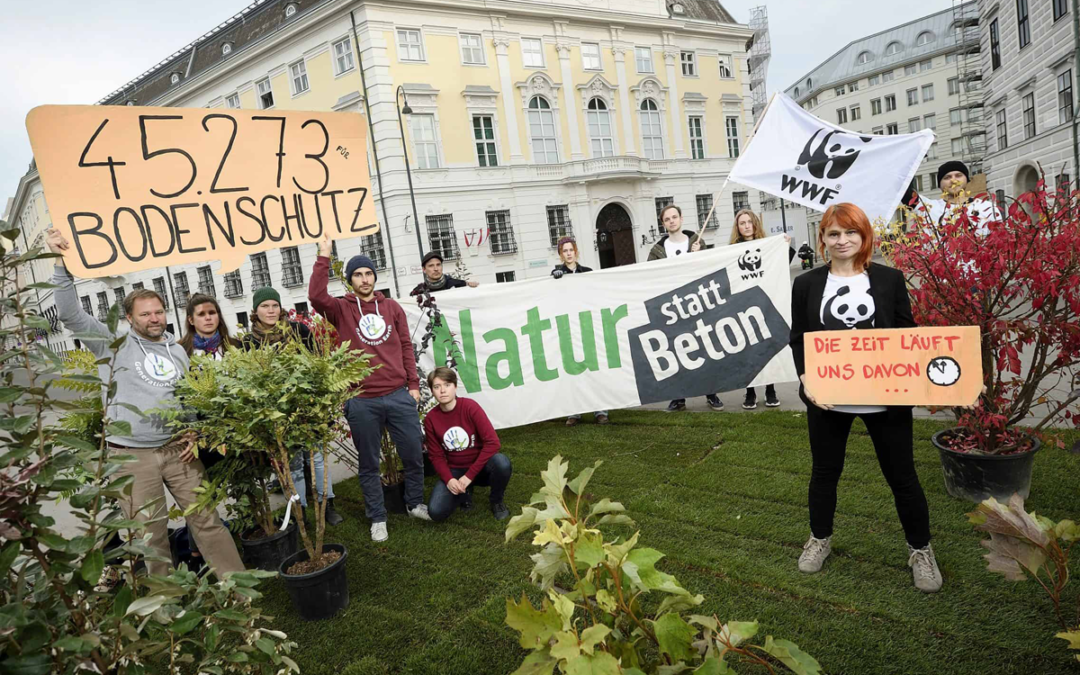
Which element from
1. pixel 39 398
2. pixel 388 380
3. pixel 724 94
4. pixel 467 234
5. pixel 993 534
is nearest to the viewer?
pixel 39 398

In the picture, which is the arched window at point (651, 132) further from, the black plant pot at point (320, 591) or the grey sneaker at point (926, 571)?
the black plant pot at point (320, 591)

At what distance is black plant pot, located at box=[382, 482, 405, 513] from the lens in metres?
4.75

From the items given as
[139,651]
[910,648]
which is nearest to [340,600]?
[139,651]

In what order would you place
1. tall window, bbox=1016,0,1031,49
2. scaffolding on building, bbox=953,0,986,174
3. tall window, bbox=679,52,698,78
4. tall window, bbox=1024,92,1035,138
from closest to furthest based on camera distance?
tall window, bbox=1016,0,1031,49 < tall window, bbox=1024,92,1035,138 < tall window, bbox=679,52,698,78 < scaffolding on building, bbox=953,0,986,174

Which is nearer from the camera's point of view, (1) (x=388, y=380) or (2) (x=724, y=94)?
(1) (x=388, y=380)

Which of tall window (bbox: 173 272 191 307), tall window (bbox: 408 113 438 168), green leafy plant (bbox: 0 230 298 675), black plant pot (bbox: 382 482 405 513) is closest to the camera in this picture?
green leafy plant (bbox: 0 230 298 675)

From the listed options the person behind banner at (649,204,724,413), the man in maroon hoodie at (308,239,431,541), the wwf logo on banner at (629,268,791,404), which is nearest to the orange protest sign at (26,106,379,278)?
the man in maroon hoodie at (308,239,431,541)

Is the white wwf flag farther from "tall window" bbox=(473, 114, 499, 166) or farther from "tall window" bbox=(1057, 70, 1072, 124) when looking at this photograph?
"tall window" bbox=(473, 114, 499, 166)

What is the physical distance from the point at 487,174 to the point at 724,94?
15763 mm

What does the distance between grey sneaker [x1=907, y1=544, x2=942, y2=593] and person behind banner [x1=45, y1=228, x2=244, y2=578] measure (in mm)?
3672

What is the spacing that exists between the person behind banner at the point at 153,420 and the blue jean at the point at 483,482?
128cm

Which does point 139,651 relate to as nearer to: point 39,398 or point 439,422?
point 39,398

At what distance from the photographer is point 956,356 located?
2.60 metres

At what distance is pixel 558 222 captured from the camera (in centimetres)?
2933
